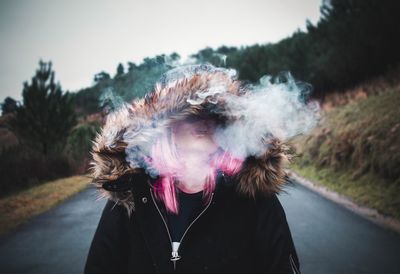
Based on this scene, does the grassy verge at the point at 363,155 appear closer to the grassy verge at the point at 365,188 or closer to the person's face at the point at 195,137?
the grassy verge at the point at 365,188

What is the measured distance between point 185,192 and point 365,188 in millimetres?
7413

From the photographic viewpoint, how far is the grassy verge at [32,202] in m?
7.50

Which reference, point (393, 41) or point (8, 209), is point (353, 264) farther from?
point (393, 41)

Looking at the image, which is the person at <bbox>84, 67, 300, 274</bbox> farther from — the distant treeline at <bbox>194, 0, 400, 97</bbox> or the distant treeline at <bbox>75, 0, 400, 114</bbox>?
the distant treeline at <bbox>194, 0, 400, 97</bbox>

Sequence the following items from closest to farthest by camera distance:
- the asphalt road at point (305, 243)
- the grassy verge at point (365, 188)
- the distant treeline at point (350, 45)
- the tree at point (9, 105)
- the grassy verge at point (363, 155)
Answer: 1. the asphalt road at point (305, 243)
2. the grassy verge at point (365, 188)
3. the grassy verge at point (363, 155)
4. the tree at point (9, 105)
5. the distant treeline at point (350, 45)

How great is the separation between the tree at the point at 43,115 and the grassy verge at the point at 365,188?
1161 cm

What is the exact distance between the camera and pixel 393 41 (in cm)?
1574

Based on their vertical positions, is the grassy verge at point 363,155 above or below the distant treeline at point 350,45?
below

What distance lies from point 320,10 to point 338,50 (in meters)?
4.81

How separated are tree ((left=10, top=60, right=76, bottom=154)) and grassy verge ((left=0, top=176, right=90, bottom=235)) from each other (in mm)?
3533

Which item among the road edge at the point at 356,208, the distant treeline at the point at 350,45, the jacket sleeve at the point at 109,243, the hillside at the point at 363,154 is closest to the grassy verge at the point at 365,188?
the hillside at the point at 363,154

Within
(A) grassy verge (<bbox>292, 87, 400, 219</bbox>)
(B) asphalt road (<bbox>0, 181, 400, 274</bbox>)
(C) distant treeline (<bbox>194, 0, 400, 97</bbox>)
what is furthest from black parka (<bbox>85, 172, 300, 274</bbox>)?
(C) distant treeline (<bbox>194, 0, 400, 97</bbox>)

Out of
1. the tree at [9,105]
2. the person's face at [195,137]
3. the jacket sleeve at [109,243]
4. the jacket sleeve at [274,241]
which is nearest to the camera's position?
the jacket sleeve at [274,241]

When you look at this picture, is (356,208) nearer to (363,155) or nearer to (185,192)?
(363,155)
